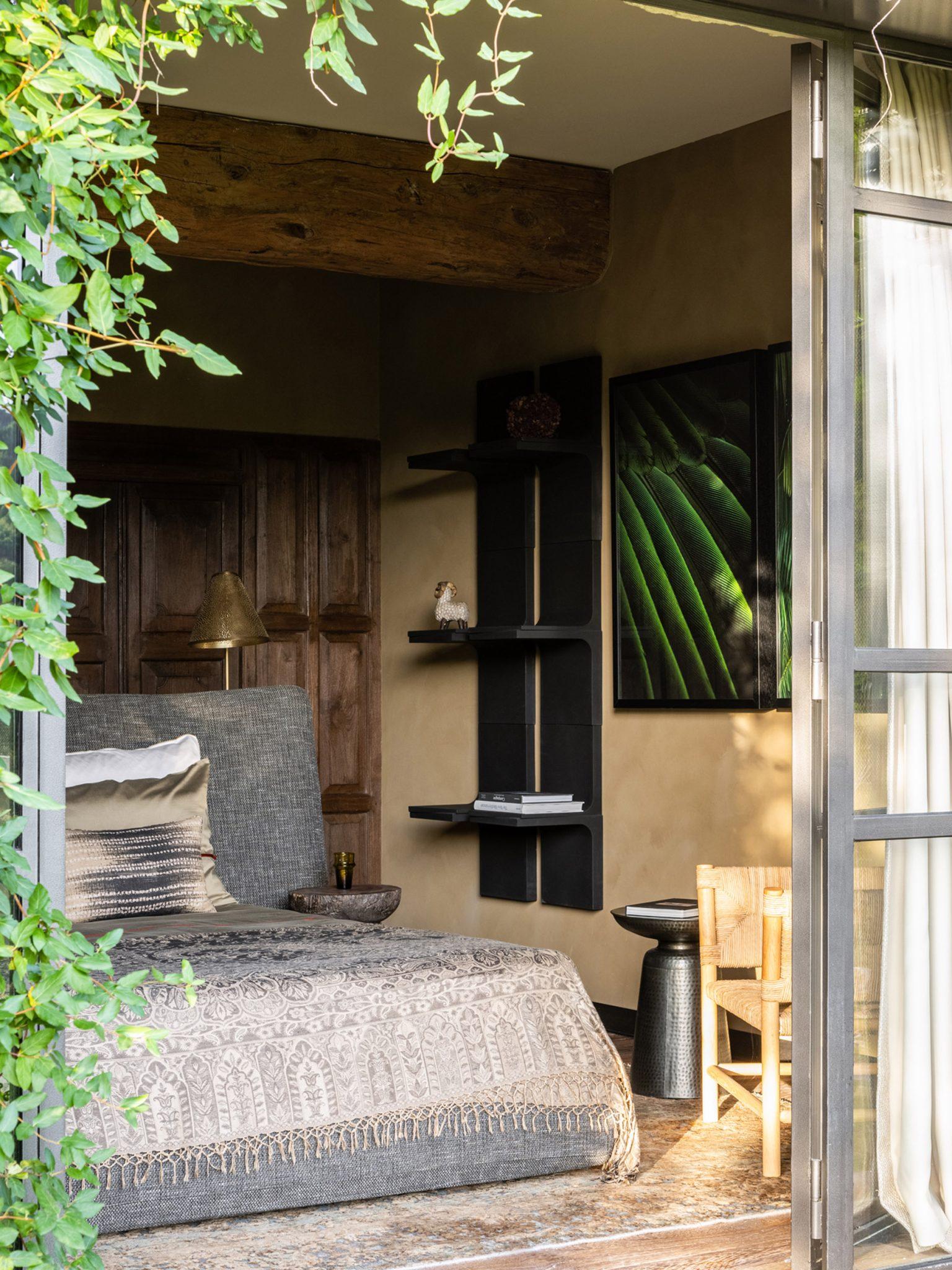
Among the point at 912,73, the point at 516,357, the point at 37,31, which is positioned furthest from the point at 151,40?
the point at 516,357

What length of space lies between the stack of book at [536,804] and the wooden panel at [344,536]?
1.57 meters

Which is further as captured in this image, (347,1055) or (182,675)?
(182,675)

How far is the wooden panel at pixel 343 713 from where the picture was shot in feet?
23.5

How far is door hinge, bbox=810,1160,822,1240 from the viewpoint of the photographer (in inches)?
111

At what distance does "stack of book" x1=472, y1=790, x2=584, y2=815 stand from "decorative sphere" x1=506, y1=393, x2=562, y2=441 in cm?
132

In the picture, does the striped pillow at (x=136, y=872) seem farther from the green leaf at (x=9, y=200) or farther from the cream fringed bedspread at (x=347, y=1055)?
the green leaf at (x=9, y=200)

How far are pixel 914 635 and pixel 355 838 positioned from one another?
457cm

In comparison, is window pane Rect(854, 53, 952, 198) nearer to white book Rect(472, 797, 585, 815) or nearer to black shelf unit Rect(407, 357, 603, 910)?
black shelf unit Rect(407, 357, 603, 910)

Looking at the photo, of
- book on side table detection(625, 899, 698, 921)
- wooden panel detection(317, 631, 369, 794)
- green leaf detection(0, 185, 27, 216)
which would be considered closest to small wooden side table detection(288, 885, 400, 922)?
book on side table detection(625, 899, 698, 921)

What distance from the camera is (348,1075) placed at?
142 inches

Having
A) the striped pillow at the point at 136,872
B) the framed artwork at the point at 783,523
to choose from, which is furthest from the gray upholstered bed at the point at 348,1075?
the framed artwork at the point at 783,523

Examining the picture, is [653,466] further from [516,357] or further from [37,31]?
[37,31]

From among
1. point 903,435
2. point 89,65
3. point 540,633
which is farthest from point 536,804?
point 89,65

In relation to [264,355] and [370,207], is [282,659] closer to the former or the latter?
[264,355]
